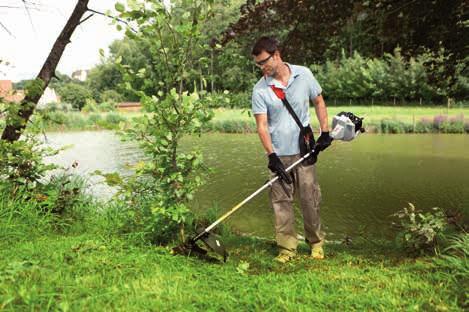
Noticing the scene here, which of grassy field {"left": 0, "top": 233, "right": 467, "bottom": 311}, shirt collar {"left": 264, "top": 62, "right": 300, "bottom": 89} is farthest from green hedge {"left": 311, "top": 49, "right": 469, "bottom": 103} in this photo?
grassy field {"left": 0, "top": 233, "right": 467, "bottom": 311}

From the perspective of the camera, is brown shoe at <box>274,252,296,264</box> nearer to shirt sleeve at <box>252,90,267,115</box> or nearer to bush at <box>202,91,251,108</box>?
shirt sleeve at <box>252,90,267,115</box>

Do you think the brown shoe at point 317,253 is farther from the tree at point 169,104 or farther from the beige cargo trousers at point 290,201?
the tree at point 169,104

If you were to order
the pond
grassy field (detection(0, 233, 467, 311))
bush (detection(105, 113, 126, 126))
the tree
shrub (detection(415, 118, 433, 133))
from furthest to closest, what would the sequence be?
1. shrub (detection(415, 118, 433, 133))
2. the pond
3. bush (detection(105, 113, 126, 126))
4. the tree
5. grassy field (detection(0, 233, 467, 311))

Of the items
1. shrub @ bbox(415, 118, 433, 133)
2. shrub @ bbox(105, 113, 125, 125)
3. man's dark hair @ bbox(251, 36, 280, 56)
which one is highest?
man's dark hair @ bbox(251, 36, 280, 56)

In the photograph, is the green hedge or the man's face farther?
the green hedge

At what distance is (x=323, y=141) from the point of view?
3.68 metres

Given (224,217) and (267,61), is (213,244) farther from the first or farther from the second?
(267,61)

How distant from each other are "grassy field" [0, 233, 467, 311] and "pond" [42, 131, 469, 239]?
971 millimetres

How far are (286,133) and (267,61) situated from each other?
0.63 metres

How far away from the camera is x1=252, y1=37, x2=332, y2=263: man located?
3.53 meters

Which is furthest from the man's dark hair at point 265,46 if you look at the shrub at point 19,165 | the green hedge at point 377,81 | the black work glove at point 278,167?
the green hedge at point 377,81

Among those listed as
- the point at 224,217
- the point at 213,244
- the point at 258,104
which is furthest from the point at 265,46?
the point at 213,244

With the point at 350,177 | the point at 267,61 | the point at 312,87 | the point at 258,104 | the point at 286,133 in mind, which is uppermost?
the point at 267,61

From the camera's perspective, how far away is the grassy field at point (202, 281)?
8.32ft
